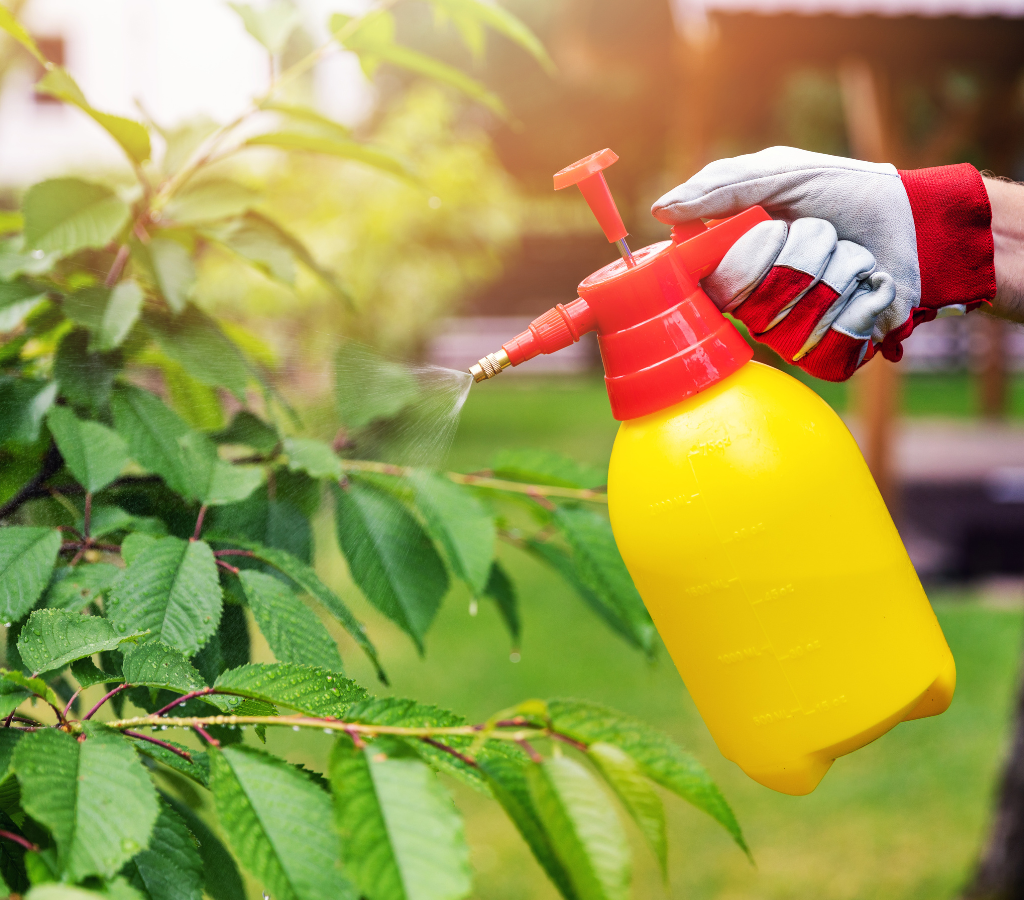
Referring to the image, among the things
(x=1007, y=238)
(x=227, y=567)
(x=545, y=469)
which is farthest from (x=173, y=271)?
(x=1007, y=238)

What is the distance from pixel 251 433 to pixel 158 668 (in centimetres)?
43

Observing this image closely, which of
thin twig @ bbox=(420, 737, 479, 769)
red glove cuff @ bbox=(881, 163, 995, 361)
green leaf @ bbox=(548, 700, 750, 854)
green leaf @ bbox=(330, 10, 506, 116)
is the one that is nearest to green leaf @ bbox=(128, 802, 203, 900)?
thin twig @ bbox=(420, 737, 479, 769)

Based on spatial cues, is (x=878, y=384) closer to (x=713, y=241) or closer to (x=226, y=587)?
(x=713, y=241)

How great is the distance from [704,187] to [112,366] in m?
0.74

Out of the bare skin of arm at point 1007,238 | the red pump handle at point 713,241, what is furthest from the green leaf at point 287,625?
the bare skin of arm at point 1007,238

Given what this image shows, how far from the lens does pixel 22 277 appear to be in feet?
3.44

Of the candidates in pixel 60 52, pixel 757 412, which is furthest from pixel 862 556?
pixel 60 52

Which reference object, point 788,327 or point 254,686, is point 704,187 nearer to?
point 788,327

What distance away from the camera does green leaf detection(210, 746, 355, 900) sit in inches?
21.0

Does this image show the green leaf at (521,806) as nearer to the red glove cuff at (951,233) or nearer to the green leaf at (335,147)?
the red glove cuff at (951,233)

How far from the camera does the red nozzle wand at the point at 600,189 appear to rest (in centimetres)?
86

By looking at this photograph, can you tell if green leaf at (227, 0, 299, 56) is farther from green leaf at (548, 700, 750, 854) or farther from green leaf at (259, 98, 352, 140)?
green leaf at (548, 700, 750, 854)

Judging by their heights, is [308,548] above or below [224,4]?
below

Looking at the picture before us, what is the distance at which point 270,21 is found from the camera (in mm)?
1240
